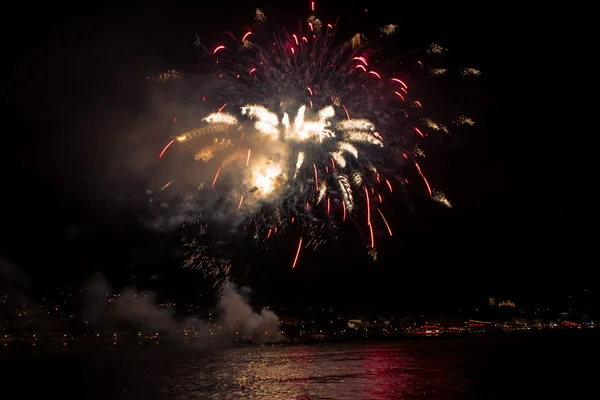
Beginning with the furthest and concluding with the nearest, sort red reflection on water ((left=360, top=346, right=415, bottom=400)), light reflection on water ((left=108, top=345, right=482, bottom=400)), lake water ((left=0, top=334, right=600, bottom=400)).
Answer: lake water ((left=0, top=334, right=600, bottom=400)) < light reflection on water ((left=108, top=345, right=482, bottom=400)) < red reflection on water ((left=360, top=346, right=415, bottom=400))

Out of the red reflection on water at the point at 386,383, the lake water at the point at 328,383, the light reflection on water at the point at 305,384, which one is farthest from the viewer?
the lake water at the point at 328,383

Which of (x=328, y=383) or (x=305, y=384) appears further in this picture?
(x=328, y=383)

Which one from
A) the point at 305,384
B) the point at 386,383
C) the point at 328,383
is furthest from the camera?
the point at 328,383

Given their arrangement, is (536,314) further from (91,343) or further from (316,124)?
(316,124)

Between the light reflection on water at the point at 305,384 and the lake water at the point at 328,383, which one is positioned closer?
the light reflection on water at the point at 305,384

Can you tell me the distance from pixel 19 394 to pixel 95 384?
12.8 ft

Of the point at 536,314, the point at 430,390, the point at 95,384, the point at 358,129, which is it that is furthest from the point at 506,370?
the point at 536,314

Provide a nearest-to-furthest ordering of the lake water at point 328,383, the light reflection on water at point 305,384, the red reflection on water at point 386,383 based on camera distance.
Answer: the red reflection on water at point 386,383
the light reflection on water at point 305,384
the lake water at point 328,383

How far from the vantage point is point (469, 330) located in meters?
120

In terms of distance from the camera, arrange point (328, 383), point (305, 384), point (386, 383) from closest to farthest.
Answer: point (386, 383) < point (305, 384) < point (328, 383)

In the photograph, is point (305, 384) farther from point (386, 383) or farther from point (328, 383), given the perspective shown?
point (386, 383)

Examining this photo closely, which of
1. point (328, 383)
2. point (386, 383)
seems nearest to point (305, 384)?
point (328, 383)

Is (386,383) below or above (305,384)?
below

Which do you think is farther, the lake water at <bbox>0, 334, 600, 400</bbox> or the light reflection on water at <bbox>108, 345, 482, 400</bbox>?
the lake water at <bbox>0, 334, 600, 400</bbox>
